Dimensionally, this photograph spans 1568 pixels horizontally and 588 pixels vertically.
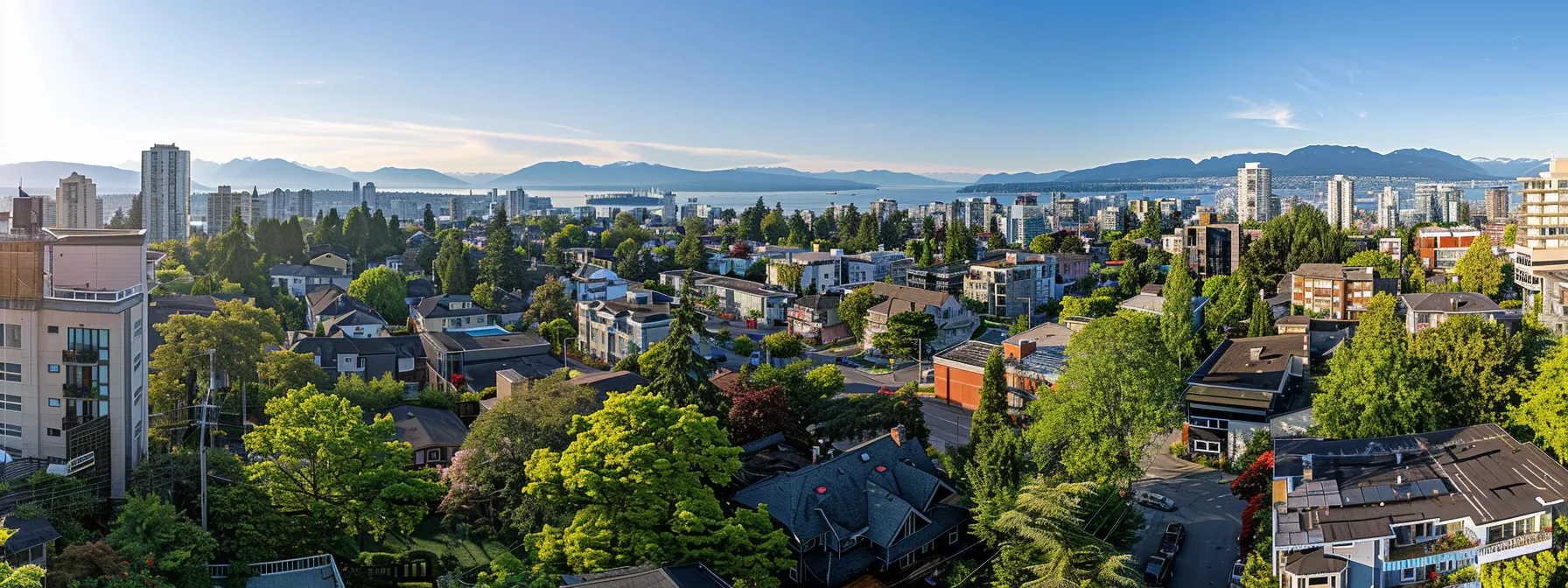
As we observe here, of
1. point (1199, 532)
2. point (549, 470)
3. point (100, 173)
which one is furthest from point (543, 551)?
point (100, 173)

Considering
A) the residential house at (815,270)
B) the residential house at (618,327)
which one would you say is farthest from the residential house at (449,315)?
the residential house at (815,270)

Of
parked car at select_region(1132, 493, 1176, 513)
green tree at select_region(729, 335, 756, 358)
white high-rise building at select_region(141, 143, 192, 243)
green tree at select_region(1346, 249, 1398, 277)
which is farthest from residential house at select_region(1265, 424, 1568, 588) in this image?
white high-rise building at select_region(141, 143, 192, 243)

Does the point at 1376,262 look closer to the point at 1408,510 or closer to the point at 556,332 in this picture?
the point at 1408,510

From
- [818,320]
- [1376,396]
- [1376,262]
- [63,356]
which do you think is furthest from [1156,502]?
[1376,262]

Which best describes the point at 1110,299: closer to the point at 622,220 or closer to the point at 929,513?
the point at 929,513

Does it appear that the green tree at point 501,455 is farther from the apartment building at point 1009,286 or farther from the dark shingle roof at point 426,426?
the apartment building at point 1009,286

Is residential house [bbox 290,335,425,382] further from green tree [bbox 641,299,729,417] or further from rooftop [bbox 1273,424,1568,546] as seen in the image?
rooftop [bbox 1273,424,1568,546]
